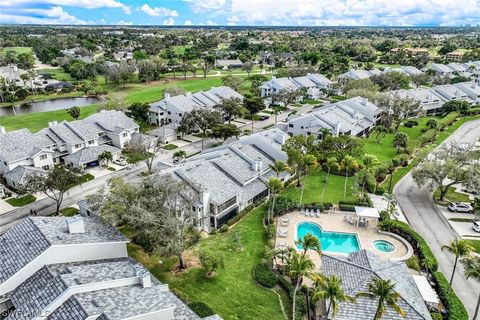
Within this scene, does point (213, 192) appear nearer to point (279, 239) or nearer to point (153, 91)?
point (279, 239)

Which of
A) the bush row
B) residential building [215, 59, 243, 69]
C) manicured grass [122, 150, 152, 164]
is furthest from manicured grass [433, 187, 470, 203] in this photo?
residential building [215, 59, 243, 69]

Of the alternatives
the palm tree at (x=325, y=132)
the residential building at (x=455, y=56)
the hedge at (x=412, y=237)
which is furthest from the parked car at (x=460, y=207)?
the residential building at (x=455, y=56)

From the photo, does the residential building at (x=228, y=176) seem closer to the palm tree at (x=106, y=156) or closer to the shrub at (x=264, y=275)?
the shrub at (x=264, y=275)

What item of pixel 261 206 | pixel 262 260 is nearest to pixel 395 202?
pixel 261 206

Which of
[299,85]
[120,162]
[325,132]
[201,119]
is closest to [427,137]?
[325,132]

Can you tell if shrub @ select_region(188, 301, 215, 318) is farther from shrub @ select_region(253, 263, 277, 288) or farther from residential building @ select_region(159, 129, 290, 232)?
residential building @ select_region(159, 129, 290, 232)

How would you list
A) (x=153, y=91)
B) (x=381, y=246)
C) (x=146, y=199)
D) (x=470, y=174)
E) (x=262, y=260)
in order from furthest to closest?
1. (x=153, y=91)
2. (x=470, y=174)
3. (x=381, y=246)
4. (x=262, y=260)
5. (x=146, y=199)
